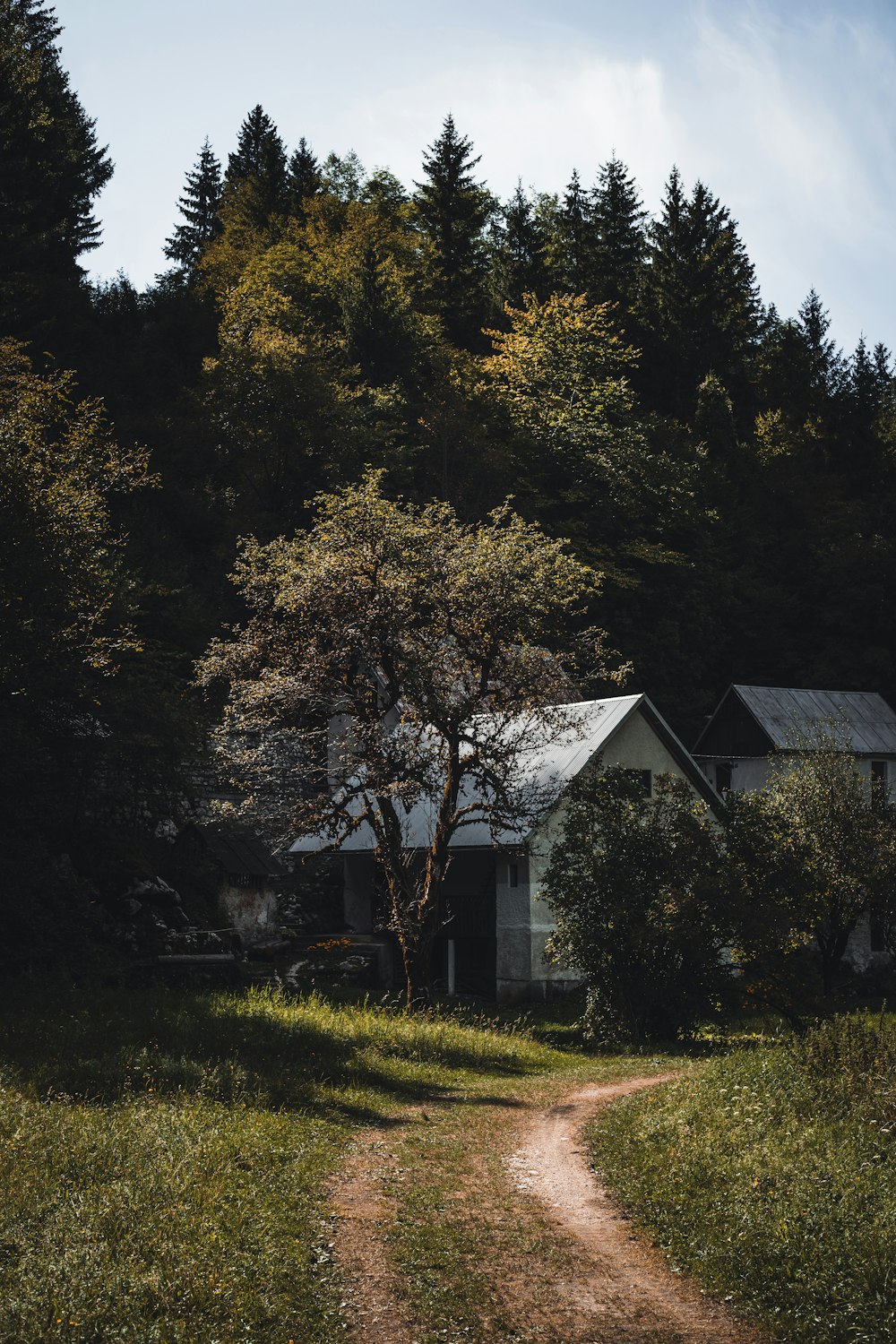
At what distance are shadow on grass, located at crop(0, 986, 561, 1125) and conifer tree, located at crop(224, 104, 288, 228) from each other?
192 feet

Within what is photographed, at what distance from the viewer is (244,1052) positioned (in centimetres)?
1572

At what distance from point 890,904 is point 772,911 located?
414 inches

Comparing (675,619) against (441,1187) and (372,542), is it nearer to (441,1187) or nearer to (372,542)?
(372,542)

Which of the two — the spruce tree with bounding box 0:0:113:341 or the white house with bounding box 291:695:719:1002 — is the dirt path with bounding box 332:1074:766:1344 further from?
the spruce tree with bounding box 0:0:113:341

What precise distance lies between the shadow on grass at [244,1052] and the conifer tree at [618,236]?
54.9 metres

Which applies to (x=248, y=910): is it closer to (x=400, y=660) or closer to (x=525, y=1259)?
(x=400, y=660)

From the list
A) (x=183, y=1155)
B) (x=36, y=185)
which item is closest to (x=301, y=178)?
(x=36, y=185)

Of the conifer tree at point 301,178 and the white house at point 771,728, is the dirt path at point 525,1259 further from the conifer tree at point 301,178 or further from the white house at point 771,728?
the conifer tree at point 301,178

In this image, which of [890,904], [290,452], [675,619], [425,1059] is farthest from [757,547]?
[425,1059]

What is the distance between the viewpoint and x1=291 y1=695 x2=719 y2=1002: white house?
98.0ft

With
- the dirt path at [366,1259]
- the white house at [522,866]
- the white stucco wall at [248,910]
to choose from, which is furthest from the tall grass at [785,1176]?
the white stucco wall at [248,910]

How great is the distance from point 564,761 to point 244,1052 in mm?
16348

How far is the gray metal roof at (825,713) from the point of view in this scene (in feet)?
155

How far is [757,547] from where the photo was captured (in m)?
59.9
